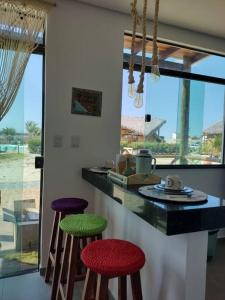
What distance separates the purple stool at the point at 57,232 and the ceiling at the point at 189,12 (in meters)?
1.88

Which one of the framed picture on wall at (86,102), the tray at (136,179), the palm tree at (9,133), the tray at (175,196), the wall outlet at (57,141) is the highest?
the framed picture on wall at (86,102)

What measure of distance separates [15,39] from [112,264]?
1.98m

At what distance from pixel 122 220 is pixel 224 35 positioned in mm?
2603

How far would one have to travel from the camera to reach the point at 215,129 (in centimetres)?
355

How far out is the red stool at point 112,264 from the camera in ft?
4.17

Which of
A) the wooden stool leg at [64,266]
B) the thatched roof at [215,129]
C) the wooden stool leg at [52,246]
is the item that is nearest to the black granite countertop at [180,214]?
the wooden stool leg at [64,266]

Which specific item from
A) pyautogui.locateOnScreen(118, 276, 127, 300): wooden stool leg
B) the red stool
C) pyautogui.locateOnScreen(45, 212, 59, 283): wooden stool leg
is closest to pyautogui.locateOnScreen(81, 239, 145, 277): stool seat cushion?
the red stool

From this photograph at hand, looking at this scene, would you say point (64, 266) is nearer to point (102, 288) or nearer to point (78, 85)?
point (102, 288)

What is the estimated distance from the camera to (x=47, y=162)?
8.23ft

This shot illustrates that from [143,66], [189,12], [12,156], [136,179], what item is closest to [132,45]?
[143,66]

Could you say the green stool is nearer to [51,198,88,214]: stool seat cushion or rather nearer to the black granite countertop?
[51,198,88,214]: stool seat cushion

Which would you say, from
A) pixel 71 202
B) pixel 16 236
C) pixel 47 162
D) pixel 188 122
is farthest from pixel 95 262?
pixel 188 122

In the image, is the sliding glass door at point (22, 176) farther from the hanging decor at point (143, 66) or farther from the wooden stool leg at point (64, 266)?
the hanging decor at point (143, 66)

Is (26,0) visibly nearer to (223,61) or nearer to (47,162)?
(47,162)
